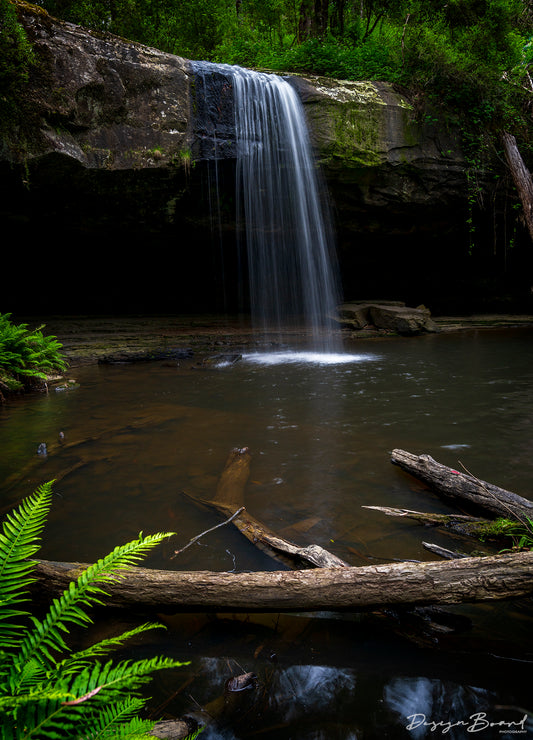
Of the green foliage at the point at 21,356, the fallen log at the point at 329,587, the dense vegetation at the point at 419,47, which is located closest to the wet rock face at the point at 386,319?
the dense vegetation at the point at 419,47

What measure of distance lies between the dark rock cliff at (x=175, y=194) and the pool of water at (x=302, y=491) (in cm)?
487

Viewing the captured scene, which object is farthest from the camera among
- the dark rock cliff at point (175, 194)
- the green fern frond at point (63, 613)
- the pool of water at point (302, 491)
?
the dark rock cliff at point (175, 194)

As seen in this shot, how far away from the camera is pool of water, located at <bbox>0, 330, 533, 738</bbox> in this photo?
1.42 metres

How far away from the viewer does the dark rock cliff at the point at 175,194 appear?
8359mm

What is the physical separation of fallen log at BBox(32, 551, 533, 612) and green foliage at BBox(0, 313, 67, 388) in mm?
5747

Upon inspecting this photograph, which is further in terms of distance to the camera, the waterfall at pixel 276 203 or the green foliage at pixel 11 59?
the waterfall at pixel 276 203

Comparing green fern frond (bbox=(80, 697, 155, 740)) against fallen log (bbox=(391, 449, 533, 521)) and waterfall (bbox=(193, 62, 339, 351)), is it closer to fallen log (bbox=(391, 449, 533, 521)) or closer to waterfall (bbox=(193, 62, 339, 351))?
fallen log (bbox=(391, 449, 533, 521))

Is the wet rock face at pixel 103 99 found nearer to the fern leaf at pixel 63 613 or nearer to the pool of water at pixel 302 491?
the pool of water at pixel 302 491

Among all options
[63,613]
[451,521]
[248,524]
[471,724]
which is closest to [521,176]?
[451,521]

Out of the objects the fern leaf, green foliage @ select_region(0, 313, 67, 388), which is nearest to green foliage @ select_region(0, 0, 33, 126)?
green foliage @ select_region(0, 313, 67, 388)

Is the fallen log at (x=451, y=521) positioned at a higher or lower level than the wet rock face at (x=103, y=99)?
lower

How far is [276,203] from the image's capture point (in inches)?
440

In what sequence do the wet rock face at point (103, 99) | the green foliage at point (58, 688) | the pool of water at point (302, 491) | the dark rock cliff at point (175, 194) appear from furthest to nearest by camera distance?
the dark rock cliff at point (175, 194) < the wet rock face at point (103, 99) < the pool of water at point (302, 491) < the green foliage at point (58, 688)

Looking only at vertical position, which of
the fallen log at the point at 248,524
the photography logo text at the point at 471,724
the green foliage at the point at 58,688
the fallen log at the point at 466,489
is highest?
the green foliage at the point at 58,688
